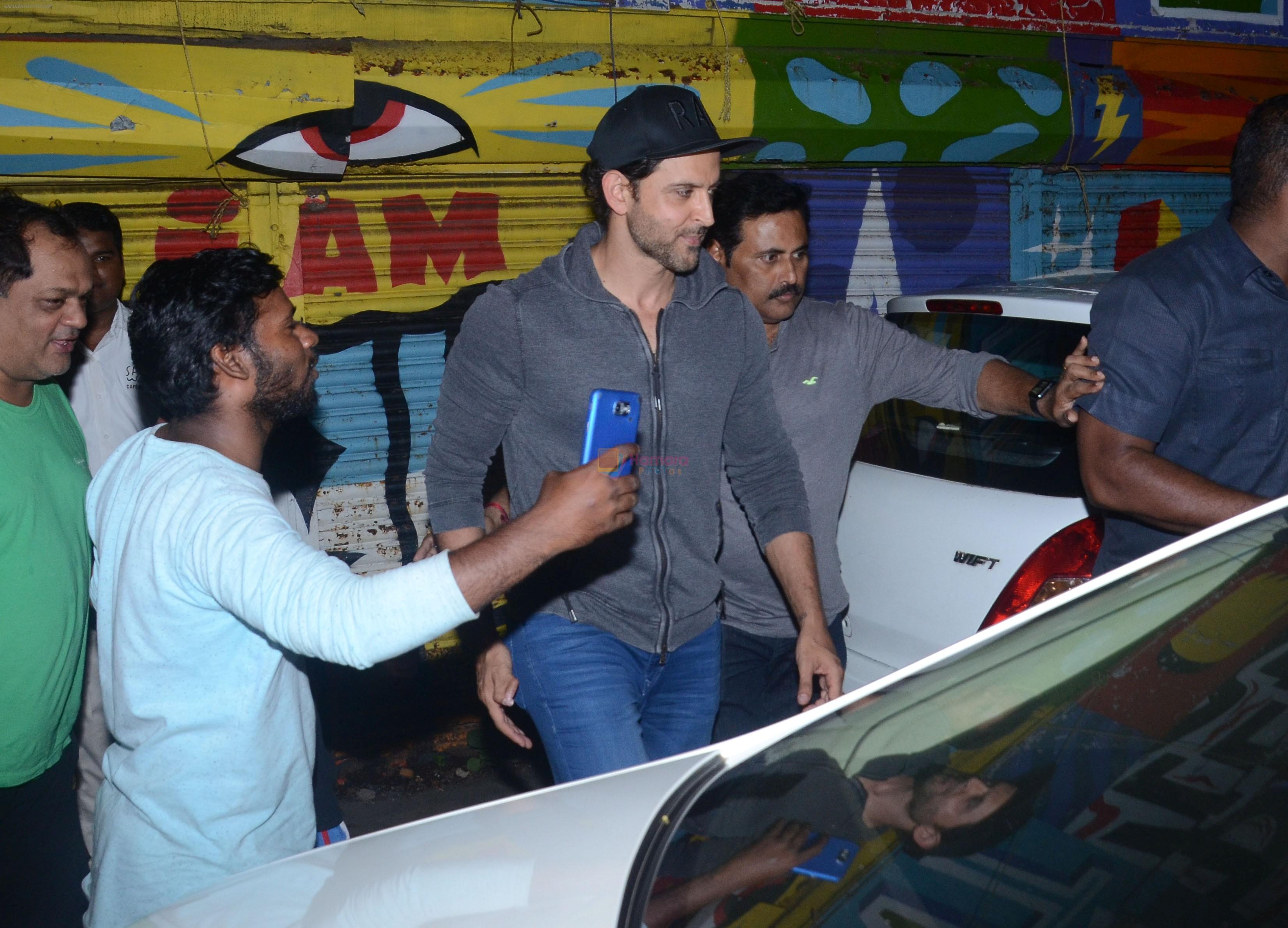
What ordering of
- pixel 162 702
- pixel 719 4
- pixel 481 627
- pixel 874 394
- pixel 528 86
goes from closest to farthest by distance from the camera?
pixel 162 702, pixel 481 627, pixel 874 394, pixel 528 86, pixel 719 4

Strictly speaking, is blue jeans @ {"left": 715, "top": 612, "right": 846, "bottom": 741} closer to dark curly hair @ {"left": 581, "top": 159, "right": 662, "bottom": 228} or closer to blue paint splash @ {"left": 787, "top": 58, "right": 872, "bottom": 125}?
dark curly hair @ {"left": 581, "top": 159, "right": 662, "bottom": 228}

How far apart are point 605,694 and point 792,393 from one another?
1.18m

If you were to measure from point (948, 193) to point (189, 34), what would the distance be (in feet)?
14.6

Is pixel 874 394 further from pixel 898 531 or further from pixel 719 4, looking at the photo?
pixel 719 4

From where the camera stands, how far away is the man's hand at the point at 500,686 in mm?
2908

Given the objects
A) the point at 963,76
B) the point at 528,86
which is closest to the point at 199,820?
the point at 528,86

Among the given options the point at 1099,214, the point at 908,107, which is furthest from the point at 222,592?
the point at 1099,214

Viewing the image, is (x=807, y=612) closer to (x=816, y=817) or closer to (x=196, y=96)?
(x=816, y=817)

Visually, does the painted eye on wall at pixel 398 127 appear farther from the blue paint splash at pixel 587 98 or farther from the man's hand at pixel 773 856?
the man's hand at pixel 773 856

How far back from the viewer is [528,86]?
5414mm

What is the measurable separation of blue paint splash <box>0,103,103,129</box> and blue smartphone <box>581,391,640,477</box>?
3233 millimetres

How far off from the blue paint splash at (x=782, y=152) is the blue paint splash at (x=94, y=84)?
9.52 feet

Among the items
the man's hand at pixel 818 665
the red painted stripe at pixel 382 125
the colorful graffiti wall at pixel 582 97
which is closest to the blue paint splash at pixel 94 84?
the colorful graffiti wall at pixel 582 97

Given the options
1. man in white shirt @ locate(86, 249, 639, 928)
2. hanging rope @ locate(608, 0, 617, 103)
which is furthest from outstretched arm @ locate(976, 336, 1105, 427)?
hanging rope @ locate(608, 0, 617, 103)
